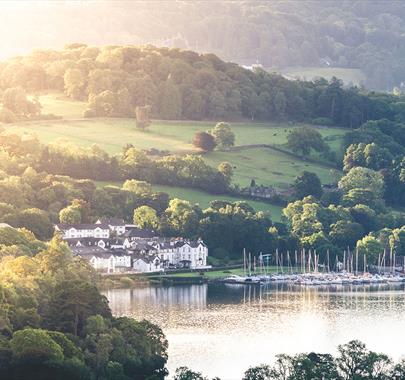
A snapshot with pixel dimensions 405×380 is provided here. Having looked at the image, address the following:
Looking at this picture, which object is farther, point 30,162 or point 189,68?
point 189,68

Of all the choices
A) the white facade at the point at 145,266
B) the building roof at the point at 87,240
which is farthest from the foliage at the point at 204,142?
the white facade at the point at 145,266

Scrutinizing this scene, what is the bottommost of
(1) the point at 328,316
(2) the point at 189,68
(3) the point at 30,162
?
(1) the point at 328,316

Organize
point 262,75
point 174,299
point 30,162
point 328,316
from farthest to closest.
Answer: point 262,75
point 30,162
point 174,299
point 328,316

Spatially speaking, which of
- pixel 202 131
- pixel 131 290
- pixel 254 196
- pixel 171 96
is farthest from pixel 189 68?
pixel 131 290

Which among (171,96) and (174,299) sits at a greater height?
(171,96)

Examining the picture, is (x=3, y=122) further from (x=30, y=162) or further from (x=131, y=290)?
(x=131, y=290)

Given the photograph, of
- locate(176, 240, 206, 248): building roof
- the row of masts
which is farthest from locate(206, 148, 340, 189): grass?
locate(176, 240, 206, 248): building roof

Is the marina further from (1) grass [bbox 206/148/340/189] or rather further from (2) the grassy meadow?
(1) grass [bbox 206/148/340/189]
